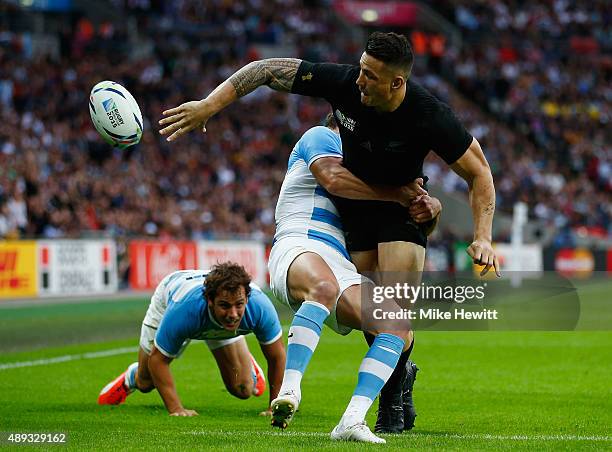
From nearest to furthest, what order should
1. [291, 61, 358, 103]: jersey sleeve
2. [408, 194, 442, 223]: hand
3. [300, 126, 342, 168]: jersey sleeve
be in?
[291, 61, 358, 103]: jersey sleeve → [408, 194, 442, 223]: hand → [300, 126, 342, 168]: jersey sleeve

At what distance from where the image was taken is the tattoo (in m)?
6.83

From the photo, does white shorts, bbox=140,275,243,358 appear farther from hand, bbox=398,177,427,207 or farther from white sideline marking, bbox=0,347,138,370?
white sideline marking, bbox=0,347,138,370

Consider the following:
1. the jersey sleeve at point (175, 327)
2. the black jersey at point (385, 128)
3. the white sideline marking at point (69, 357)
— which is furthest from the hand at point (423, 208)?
the white sideline marking at point (69, 357)

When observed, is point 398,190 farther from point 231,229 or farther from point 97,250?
point 231,229

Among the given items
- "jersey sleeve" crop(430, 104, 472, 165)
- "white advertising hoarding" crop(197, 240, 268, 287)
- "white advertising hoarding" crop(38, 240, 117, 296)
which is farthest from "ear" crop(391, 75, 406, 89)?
"white advertising hoarding" crop(197, 240, 268, 287)

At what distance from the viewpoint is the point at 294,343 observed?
6.43 m

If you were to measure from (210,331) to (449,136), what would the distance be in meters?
2.74

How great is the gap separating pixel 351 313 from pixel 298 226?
2.49 feet

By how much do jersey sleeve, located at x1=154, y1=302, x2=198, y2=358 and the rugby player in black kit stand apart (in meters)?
1.52

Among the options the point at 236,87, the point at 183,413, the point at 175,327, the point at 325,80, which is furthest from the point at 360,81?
the point at 183,413

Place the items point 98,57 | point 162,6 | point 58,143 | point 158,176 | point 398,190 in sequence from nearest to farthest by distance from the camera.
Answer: point 398,190
point 58,143
point 158,176
point 98,57
point 162,6

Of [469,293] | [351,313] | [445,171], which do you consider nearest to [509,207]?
[445,171]

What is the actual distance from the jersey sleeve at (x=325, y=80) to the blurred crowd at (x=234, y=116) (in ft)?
50.7

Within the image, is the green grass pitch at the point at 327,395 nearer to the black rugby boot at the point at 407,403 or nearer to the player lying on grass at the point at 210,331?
the black rugby boot at the point at 407,403
